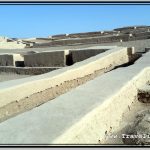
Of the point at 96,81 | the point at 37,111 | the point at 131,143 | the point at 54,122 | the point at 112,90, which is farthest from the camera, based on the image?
the point at 96,81

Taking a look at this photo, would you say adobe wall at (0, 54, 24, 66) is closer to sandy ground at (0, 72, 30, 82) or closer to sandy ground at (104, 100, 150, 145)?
sandy ground at (0, 72, 30, 82)

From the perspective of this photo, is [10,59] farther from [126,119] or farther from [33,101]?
[126,119]

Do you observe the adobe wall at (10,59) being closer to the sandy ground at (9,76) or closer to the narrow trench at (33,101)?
the sandy ground at (9,76)

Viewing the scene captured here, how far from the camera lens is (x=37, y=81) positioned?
6.61 metres

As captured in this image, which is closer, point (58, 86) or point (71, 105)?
point (71, 105)

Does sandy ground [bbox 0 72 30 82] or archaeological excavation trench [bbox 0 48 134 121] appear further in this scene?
sandy ground [bbox 0 72 30 82]

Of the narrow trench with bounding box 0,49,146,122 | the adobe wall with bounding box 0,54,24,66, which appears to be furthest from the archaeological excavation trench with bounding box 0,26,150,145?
the adobe wall with bounding box 0,54,24,66

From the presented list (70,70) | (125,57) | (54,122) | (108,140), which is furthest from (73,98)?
(125,57)

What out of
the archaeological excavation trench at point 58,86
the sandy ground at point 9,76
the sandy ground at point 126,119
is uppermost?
the archaeological excavation trench at point 58,86

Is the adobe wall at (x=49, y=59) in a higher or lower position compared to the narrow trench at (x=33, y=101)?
higher

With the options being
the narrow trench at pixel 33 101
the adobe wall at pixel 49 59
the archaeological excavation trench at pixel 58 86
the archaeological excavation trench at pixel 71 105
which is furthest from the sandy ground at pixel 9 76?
the narrow trench at pixel 33 101

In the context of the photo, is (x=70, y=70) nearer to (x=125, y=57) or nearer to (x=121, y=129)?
(x=121, y=129)

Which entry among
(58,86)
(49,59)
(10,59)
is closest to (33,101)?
(58,86)

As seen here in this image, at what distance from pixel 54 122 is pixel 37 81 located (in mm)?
3159
